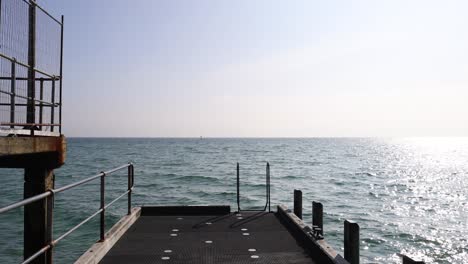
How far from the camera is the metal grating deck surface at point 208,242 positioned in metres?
6.20

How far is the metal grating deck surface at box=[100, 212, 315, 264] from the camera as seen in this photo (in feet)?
20.3

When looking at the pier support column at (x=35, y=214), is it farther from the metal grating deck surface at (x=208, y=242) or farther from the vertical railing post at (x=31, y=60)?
the metal grating deck surface at (x=208, y=242)

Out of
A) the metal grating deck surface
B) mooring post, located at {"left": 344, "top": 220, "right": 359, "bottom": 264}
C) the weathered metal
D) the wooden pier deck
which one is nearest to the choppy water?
the wooden pier deck

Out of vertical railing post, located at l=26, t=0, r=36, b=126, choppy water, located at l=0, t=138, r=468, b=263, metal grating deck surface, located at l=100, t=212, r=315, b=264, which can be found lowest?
choppy water, located at l=0, t=138, r=468, b=263

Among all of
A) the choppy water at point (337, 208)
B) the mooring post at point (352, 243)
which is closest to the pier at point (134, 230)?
the mooring post at point (352, 243)

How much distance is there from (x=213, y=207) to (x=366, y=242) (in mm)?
8871

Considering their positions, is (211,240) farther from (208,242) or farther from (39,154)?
(39,154)

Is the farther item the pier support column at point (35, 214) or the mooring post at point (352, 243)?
the pier support column at point (35, 214)

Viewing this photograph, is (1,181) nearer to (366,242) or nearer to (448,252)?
(366,242)

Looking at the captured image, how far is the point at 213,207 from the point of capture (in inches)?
393

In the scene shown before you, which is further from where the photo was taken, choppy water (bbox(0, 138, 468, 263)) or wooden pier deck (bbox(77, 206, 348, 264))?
choppy water (bbox(0, 138, 468, 263))

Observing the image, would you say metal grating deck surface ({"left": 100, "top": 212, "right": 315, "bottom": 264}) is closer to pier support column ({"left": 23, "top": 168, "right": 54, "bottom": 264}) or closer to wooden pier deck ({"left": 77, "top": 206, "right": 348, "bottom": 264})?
wooden pier deck ({"left": 77, "top": 206, "right": 348, "bottom": 264})

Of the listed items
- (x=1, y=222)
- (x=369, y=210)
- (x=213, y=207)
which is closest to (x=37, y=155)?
(x=213, y=207)

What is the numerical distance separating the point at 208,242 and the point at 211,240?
16cm
